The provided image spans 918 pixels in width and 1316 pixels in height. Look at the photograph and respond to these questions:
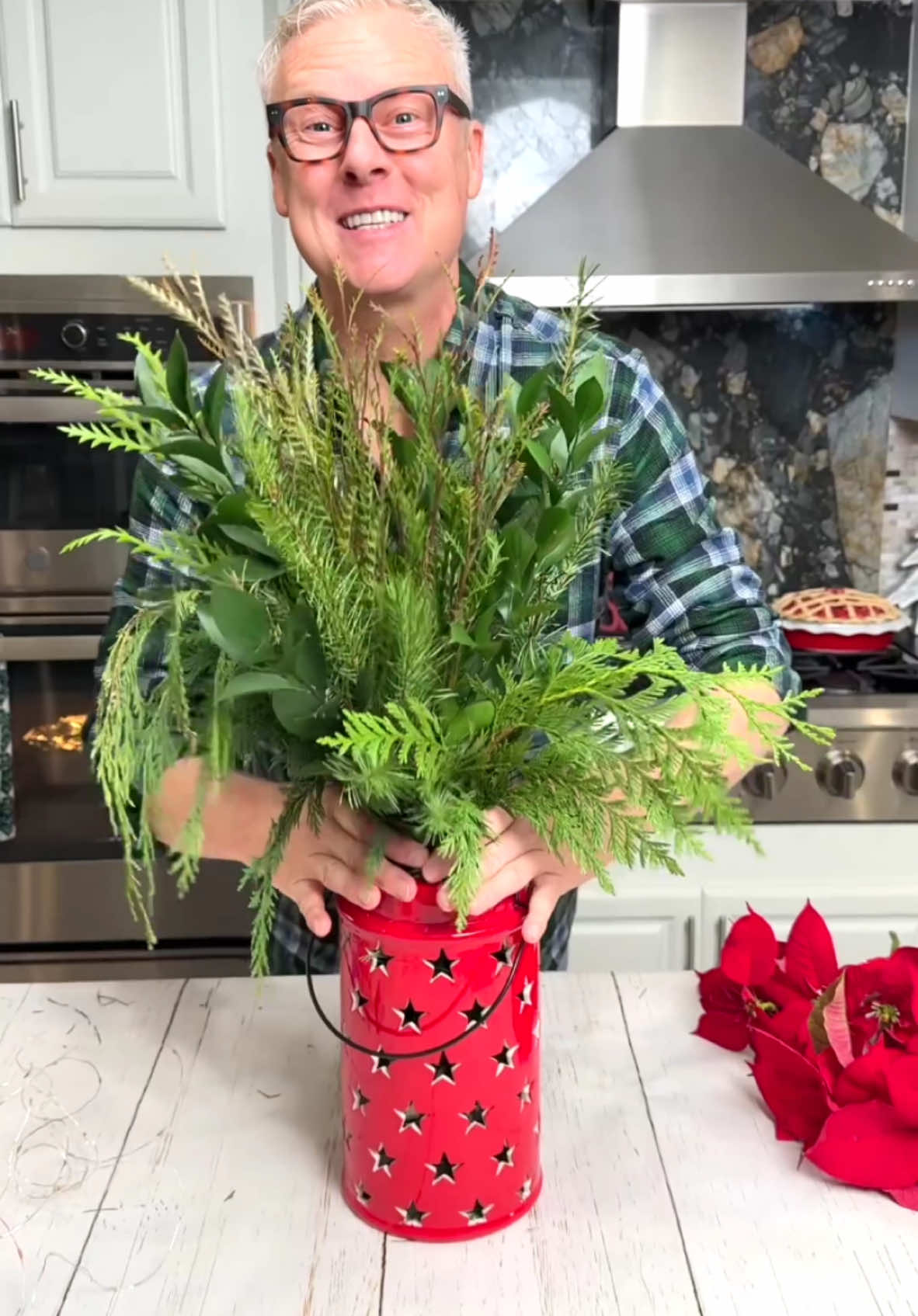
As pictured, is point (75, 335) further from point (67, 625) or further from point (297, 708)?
point (297, 708)

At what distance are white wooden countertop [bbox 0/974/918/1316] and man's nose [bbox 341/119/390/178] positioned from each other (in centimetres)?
63

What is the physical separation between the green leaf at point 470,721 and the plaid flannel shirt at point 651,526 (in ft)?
1.60

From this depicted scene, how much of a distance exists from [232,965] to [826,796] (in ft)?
3.10

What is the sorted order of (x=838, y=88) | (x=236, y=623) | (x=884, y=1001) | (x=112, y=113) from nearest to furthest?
(x=236, y=623) < (x=884, y=1001) < (x=112, y=113) < (x=838, y=88)

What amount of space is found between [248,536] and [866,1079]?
465 millimetres

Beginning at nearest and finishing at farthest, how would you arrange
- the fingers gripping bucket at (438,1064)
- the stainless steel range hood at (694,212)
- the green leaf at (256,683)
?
the green leaf at (256,683) → the fingers gripping bucket at (438,1064) → the stainless steel range hood at (694,212)

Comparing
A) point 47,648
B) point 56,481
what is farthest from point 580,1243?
point 56,481

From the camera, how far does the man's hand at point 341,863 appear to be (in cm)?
69

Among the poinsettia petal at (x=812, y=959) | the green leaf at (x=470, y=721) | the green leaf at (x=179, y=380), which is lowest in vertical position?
the poinsettia petal at (x=812, y=959)

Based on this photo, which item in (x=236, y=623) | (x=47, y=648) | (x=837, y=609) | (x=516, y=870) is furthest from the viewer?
(x=837, y=609)

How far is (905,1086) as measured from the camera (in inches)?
28.6


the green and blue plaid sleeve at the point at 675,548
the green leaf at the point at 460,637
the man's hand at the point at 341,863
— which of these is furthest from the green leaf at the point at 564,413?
the green and blue plaid sleeve at the point at 675,548

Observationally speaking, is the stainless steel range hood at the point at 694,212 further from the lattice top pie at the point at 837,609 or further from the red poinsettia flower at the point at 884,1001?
the red poinsettia flower at the point at 884,1001

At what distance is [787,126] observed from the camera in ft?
7.56
